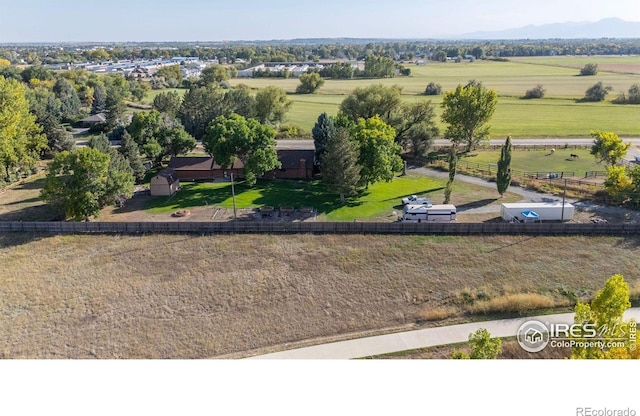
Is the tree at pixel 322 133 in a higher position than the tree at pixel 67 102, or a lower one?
lower

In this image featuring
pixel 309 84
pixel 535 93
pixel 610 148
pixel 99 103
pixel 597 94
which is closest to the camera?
pixel 610 148

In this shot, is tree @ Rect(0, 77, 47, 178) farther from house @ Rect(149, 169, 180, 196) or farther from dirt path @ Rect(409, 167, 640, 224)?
dirt path @ Rect(409, 167, 640, 224)

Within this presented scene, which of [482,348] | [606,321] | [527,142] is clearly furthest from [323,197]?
[527,142]

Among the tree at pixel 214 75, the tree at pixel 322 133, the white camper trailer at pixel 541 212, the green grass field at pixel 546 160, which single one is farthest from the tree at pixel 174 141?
the tree at pixel 214 75

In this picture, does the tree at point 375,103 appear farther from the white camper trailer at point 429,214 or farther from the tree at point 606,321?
the tree at point 606,321

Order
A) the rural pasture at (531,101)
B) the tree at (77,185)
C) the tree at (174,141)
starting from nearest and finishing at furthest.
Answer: the tree at (77,185), the tree at (174,141), the rural pasture at (531,101)

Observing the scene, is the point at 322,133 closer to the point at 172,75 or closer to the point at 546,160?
the point at 546,160

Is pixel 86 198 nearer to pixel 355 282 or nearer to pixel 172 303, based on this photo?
pixel 172 303

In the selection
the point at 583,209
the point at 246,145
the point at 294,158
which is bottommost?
the point at 583,209
